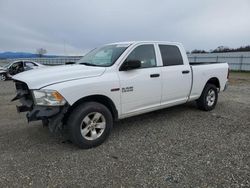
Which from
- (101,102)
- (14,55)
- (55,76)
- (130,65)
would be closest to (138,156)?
(101,102)

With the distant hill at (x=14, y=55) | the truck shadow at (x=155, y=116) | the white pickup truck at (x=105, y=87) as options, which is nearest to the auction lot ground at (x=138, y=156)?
the truck shadow at (x=155, y=116)

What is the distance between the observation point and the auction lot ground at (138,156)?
2838 mm

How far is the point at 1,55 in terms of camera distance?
58344 mm

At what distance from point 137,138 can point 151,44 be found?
6.78 feet

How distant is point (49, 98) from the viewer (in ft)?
10.9

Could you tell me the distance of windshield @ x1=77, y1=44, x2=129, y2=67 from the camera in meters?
4.21

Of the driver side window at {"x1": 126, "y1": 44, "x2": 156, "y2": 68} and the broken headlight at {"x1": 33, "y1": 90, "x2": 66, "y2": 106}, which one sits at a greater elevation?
the driver side window at {"x1": 126, "y1": 44, "x2": 156, "y2": 68}

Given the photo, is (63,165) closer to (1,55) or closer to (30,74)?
(30,74)

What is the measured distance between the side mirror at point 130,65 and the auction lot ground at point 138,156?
53.5 inches

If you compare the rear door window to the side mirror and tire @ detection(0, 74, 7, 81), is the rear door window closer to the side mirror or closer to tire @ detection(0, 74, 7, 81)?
the side mirror

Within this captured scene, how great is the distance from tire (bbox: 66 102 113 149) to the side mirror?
0.84 m

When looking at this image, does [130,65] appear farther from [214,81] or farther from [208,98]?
[214,81]

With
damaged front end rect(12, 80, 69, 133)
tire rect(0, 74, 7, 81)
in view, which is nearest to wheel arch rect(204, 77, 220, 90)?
damaged front end rect(12, 80, 69, 133)

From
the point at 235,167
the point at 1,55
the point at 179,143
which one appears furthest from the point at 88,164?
the point at 1,55
